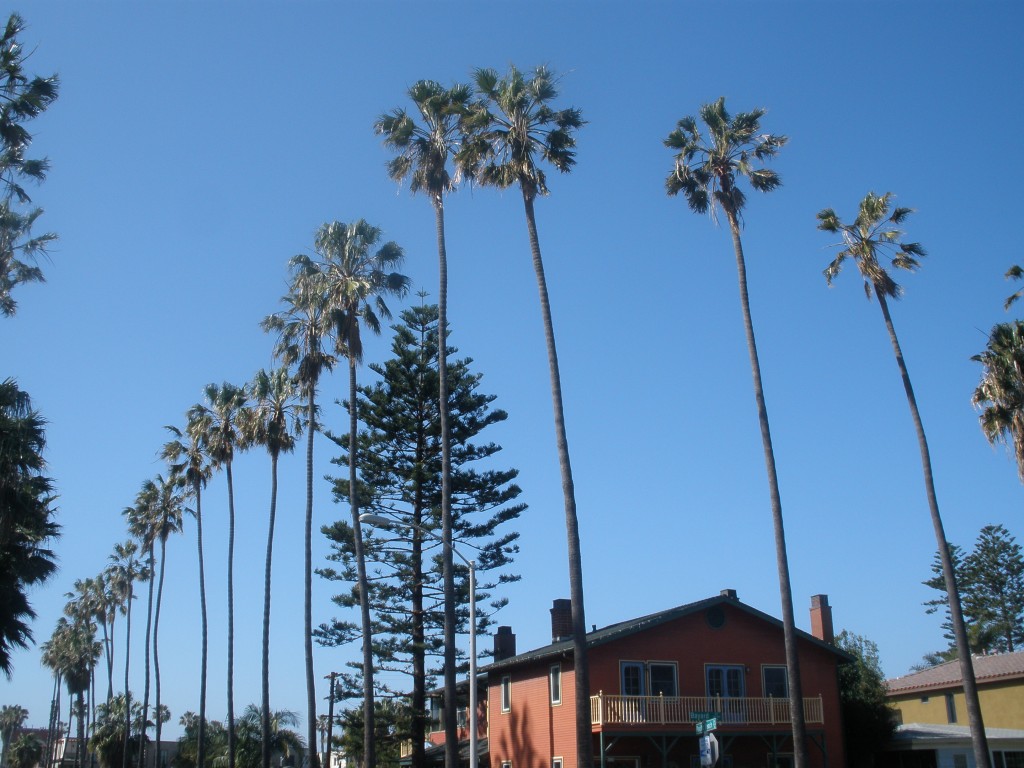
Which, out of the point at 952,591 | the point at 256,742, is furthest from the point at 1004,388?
the point at 256,742

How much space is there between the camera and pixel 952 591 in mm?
25438

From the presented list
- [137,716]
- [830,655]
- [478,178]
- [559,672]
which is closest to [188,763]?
[137,716]

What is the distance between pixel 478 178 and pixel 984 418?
58.0 feet

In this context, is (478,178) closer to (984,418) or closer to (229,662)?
(984,418)

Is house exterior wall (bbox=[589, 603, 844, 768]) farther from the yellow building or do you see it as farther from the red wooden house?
the yellow building

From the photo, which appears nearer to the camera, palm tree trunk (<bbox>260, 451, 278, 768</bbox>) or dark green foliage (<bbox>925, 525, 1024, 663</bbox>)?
palm tree trunk (<bbox>260, 451, 278, 768</bbox>)

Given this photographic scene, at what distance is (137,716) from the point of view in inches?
3319

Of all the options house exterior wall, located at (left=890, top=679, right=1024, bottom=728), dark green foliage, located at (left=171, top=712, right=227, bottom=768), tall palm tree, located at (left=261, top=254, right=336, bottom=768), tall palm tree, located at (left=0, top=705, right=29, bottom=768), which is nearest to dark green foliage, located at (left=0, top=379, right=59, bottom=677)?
tall palm tree, located at (left=261, top=254, right=336, bottom=768)

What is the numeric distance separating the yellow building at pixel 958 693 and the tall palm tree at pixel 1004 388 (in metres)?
12.3

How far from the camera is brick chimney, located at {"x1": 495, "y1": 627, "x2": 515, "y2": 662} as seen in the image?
145 feet

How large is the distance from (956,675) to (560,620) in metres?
17.1

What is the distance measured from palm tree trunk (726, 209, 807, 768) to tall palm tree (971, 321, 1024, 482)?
9.21 meters

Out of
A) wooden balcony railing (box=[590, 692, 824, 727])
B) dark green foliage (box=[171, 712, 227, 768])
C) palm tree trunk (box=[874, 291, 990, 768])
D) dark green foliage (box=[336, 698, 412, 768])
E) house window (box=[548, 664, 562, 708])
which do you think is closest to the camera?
palm tree trunk (box=[874, 291, 990, 768])

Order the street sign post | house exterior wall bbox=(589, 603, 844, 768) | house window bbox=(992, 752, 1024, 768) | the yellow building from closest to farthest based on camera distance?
the street sign post, house exterior wall bbox=(589, 603, 844, 768), house window bbox=(992, 752, 1024, 768), the yellow building
